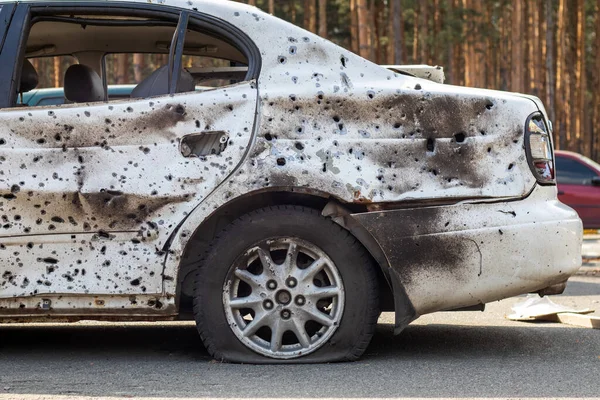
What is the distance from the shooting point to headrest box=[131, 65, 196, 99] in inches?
224

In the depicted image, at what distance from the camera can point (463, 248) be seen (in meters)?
5.47

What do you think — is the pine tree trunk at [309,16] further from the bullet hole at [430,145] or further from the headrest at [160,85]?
the bullet hole at [430,145]

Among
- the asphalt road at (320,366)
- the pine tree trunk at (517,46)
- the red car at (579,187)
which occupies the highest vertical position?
the pine tree trunk at (517,46)

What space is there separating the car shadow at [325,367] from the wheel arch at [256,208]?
14.3 inches

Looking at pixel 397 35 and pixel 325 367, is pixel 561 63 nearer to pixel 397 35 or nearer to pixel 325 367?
pixel 397 35

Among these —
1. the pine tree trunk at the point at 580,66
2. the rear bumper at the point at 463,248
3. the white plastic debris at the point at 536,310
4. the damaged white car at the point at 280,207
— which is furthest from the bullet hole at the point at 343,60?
the pine tree trunk at the point at 580,66

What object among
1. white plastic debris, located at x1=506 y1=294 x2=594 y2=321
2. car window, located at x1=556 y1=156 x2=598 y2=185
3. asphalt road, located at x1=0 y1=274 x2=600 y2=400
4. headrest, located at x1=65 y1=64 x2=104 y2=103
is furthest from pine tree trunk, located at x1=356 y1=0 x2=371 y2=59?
headrest, located at x1=65 y1=64 x2=104 y2=103

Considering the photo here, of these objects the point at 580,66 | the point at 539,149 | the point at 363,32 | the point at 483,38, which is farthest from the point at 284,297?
the point at 580,66

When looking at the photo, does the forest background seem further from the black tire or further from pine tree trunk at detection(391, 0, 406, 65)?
the black tire

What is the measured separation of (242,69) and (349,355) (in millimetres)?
2002

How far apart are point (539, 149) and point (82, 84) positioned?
2.64 meters

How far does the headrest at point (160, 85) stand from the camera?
5.68m

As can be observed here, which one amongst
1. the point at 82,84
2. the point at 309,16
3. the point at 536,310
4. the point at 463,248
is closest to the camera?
the point at 463,248

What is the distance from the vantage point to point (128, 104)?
555cm
